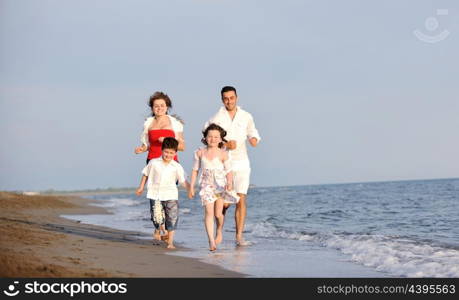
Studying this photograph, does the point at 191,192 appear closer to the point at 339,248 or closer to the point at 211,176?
the point at 211,176

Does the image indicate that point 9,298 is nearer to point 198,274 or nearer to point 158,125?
point 198,274

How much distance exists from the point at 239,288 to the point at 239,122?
380 cm

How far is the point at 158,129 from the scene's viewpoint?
9062 millimetres

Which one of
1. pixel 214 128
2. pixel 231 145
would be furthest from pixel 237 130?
pixel 214 128

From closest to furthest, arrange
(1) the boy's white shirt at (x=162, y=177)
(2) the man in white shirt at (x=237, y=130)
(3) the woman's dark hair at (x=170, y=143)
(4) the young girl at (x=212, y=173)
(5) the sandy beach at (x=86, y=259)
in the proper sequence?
(5) the sandy beach at (x=86, y=259) → (4) the young girl at (x=212, y=173) → (3) the woman's dark hair at (x=170, y=143) → (1) the boy's white shirt at (x=162, y=177) → (2) the man in white shirt at (x=237, y=130)

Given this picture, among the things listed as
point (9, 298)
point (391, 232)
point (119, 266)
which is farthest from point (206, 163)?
point (391, 232)

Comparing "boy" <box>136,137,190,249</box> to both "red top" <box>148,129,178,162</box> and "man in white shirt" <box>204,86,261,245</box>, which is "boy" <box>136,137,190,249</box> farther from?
"man in white shirt" <box>204,86,261,245</box>

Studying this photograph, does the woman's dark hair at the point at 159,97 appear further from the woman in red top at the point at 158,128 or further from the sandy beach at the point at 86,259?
the sandy beach at the point at 86,259

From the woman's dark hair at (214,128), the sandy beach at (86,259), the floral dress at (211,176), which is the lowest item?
the sandy beach at (86,259)

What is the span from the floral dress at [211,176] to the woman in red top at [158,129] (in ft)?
2.14

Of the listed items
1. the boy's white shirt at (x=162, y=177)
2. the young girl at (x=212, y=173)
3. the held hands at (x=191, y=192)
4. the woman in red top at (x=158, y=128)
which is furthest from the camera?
the woman in red top at (x=158, y=128)

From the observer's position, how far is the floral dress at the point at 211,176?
8.41m

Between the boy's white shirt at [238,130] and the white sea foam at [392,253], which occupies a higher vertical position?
the boy's white shirt at [238,130]

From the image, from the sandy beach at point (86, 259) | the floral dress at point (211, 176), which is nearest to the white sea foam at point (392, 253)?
the floral dress at point (211, 176)
